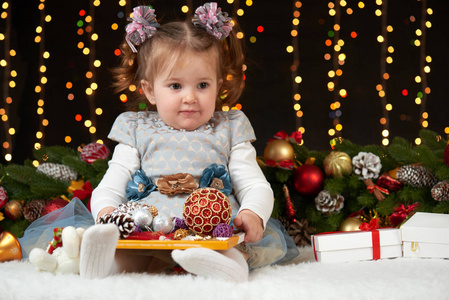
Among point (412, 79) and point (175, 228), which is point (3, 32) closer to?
point (175, 228)

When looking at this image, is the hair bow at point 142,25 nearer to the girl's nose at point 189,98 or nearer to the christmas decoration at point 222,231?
the girl's nose at point 189,98

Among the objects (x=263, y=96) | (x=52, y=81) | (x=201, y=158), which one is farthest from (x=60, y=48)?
(x=201, y=158)

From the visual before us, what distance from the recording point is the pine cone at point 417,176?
Answer: 1.50 meters

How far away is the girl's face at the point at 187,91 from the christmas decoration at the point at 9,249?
0.48m

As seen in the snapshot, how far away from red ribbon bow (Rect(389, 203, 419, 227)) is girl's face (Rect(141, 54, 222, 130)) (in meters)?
0.59

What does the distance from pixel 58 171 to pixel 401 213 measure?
1.03 m

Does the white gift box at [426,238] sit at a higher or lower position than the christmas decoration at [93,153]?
lower

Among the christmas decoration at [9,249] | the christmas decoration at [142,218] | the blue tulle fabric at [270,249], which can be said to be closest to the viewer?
the christmas decoration at [142,218]

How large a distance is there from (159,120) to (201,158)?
0.17m

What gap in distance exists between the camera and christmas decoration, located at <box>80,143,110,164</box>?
173cm

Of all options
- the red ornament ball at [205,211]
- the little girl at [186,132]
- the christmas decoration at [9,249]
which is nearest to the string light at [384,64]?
the little girl at [186,132]

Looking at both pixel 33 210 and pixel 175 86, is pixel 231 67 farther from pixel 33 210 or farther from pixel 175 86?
pixel 33 210

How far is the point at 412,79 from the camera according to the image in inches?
101

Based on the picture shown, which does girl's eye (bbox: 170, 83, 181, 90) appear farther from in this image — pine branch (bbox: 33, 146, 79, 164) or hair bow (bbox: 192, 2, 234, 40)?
pine branch (bbox: 33, 146, 79, 164)
